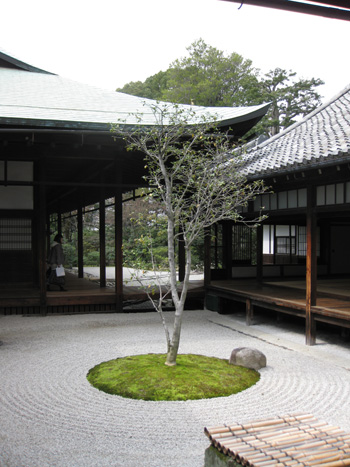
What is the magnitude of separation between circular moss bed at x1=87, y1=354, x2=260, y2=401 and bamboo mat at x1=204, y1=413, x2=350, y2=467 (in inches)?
76.7

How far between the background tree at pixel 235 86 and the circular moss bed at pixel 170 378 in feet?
79.5

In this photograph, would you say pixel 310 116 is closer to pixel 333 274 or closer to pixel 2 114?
pixel 333 274

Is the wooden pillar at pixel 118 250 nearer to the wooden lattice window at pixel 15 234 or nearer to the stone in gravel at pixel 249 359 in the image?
the wooden lattice window at pixel 15 234

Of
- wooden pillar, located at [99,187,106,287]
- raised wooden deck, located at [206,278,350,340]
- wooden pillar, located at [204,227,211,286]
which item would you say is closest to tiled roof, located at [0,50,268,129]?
wooden pillar, located at [99,187,106,287]

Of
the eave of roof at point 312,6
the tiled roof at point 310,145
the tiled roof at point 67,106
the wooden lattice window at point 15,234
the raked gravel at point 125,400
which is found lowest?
the raked gravel at point 125,400

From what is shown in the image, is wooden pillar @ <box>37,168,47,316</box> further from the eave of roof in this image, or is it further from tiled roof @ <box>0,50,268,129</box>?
the eave of roof

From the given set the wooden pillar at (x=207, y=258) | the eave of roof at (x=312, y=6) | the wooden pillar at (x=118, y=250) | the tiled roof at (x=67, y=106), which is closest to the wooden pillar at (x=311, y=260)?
the tiled roof at (x=67, y=106)

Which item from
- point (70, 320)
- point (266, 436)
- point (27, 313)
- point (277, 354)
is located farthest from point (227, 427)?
point (27, 313)

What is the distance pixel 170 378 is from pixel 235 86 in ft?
94.1

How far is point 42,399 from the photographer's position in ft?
15.7

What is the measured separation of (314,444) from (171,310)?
8.39 m

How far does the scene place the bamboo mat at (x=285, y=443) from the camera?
2.54 metres

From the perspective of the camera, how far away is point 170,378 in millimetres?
5301

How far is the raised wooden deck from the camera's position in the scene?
23.6 feet
